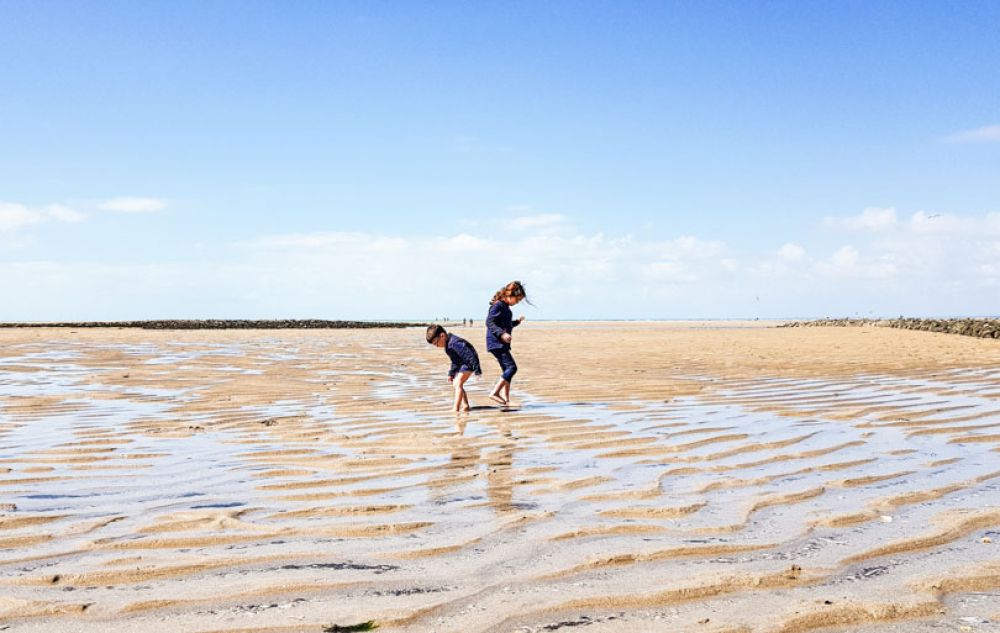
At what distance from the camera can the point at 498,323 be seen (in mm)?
11289

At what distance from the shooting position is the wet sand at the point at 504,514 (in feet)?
10.5

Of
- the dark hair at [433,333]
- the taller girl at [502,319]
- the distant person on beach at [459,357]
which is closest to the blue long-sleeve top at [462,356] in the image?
the distant person on beach at [459,357]

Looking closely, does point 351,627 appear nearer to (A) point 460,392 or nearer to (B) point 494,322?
(A) point 460,392

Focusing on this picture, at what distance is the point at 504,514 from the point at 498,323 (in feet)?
21.8

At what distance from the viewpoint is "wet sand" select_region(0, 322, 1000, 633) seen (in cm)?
320

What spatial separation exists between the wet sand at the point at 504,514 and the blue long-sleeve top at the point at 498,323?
87cm

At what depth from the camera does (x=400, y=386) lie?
1342 centimetres

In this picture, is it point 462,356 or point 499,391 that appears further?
point 499,391

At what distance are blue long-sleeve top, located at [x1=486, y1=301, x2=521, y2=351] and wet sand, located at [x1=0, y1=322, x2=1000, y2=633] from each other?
2.87 ft

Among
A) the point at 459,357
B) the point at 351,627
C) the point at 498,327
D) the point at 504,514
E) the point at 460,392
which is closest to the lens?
the point at 351,627

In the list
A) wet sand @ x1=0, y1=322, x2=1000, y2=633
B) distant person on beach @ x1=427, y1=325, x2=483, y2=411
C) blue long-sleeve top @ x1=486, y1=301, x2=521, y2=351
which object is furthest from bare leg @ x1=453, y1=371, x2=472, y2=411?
blue long-sleeve top @ x1=486, y1=301, x2=521, y2=351

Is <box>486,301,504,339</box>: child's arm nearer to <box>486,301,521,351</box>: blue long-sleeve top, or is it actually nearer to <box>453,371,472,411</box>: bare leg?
<box>486,301,521,351</box>: blue long-sleeve top

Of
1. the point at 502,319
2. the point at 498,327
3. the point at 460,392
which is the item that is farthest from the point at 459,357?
the point at 502,319

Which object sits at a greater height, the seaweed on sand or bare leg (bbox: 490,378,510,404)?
bare leg (bbox: 490,378,510,404)
